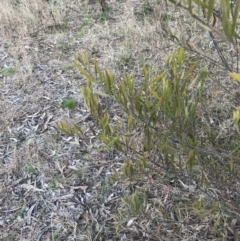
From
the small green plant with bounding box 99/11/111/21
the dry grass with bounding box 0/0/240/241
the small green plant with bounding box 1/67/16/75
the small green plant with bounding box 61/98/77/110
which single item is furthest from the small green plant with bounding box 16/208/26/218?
the small green plant with bounding box 99/11/111/21

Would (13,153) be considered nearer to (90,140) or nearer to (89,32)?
(90,140)

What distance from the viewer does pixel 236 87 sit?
9.25 feet

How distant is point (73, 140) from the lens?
2.93 metres

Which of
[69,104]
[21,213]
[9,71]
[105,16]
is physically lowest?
[21,213]

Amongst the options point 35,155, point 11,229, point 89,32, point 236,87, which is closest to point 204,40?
point 236,87

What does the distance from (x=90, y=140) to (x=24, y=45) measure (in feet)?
5.88

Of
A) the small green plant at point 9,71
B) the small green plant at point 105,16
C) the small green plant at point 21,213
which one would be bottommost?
the small green plant at point 21,213

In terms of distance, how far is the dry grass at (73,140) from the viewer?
7.43 feet

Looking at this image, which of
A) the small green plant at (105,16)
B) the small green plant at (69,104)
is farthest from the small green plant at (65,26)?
the small green plant at (69,104)

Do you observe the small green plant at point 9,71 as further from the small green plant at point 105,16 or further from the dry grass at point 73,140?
the small green plant at point 105,16

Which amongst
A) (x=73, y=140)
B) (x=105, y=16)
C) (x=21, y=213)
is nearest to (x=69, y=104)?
(x=73, y=140)

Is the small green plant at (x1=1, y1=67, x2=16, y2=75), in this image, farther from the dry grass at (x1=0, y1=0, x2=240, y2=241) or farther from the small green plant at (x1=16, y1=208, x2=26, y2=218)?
the small green plant at (x1=16, y1=208, x2=26, y2=218)

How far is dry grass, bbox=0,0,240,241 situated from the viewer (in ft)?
7.43

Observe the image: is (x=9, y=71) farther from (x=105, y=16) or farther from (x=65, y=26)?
(x=105, y=16)
